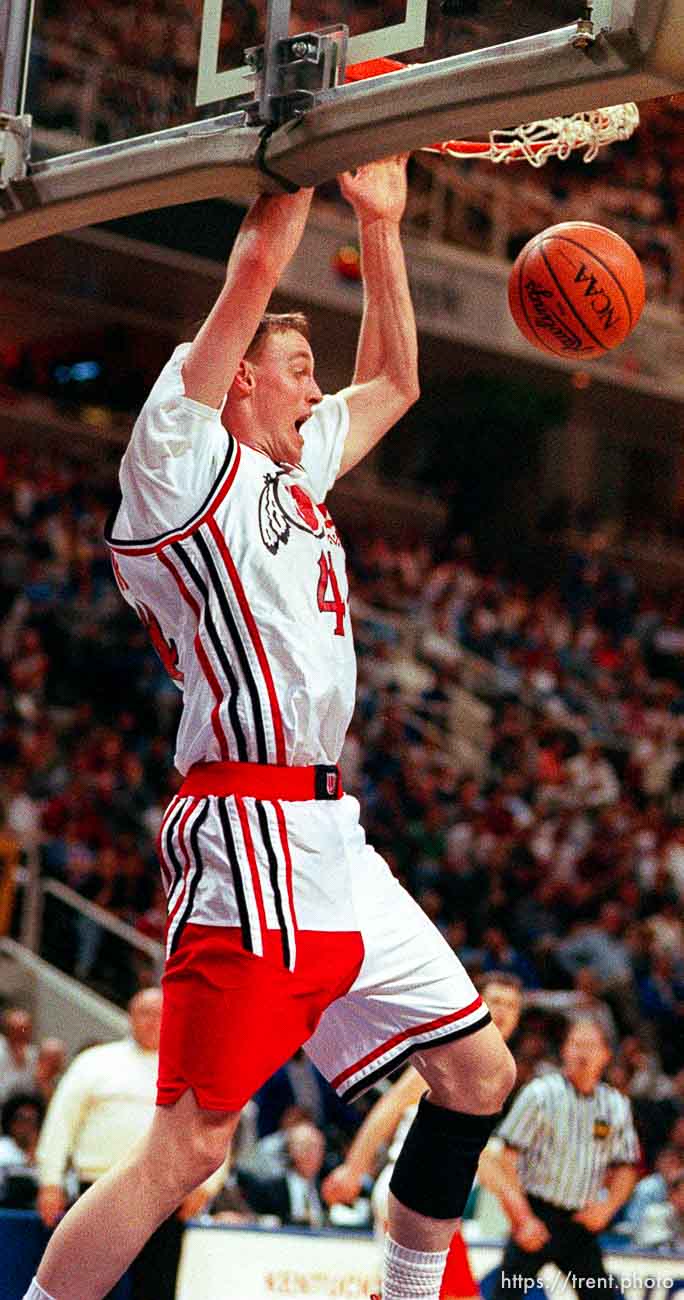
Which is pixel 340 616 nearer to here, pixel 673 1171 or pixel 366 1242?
pixel 366 1242


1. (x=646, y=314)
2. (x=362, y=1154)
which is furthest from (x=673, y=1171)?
(x=646, y=314)

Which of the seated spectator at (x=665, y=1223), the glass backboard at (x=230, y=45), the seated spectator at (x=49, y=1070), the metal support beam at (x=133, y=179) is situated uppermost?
the glass backboard at (x=230, y=45)

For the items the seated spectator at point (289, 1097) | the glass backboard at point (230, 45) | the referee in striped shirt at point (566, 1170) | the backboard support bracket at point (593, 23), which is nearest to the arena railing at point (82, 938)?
the seated spectator at point (289, 1097)

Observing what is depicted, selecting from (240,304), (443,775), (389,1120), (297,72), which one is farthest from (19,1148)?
(443,775)

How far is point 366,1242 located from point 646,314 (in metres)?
14.9

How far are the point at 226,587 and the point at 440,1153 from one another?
4.51 feet

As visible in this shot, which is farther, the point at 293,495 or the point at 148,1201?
the point at 293,495

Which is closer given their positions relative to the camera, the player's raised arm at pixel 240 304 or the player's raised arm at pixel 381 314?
the player's raised arm at pixel 240 304

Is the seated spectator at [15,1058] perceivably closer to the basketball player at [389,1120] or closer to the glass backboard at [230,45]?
the basketball player at [389,1120]

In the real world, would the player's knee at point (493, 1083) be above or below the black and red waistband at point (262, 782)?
below

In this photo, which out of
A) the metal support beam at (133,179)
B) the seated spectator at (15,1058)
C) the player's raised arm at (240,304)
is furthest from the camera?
the seated spectator at (15,1058)

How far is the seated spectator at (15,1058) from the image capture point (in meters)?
10.8

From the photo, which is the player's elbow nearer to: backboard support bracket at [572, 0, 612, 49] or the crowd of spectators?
backboard support bracket at [572, 0, 612, 49]

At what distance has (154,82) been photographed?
569 cm
